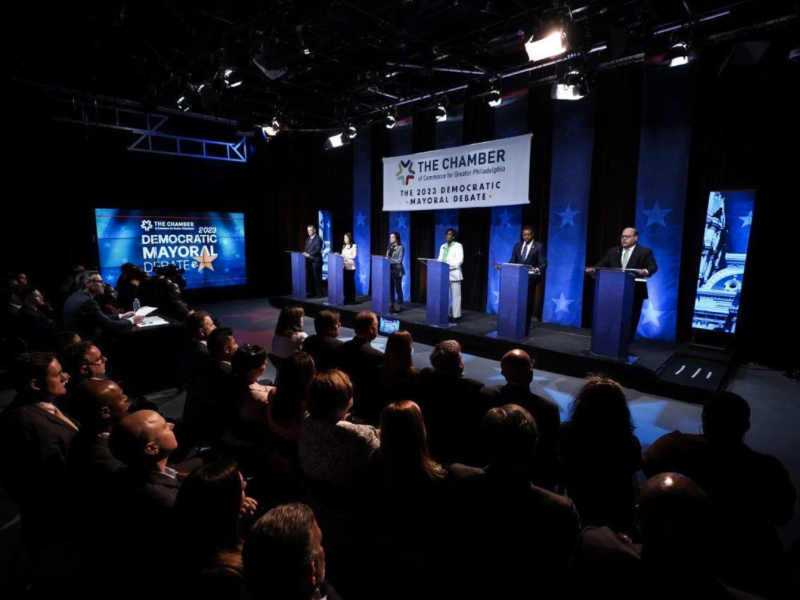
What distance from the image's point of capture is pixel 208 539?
1.04 m

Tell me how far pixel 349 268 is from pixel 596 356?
4.71m

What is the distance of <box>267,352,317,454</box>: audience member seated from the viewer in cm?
196

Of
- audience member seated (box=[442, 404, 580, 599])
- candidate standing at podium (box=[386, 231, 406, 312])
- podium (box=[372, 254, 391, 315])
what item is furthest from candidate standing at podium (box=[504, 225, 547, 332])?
audience member seated (box=[442, 404, 580, 599])


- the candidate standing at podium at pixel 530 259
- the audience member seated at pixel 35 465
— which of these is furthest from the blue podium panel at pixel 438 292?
the audience member seated at pixel 35 465

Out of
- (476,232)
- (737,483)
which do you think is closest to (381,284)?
(476,232)

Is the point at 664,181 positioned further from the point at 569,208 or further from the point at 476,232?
the point at 476,232

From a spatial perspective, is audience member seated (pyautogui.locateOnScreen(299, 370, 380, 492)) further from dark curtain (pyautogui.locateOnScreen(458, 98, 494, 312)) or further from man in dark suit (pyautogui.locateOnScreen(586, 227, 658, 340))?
dark curtain (pyautogui.locateOnScreen(458, 98, 494, 312))

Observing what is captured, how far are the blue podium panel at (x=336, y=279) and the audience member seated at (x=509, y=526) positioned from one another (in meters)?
6.41

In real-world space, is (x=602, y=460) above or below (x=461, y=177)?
below

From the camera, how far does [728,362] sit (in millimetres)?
4594

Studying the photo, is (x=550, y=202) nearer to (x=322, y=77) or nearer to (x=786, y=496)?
(x=322, y=77)

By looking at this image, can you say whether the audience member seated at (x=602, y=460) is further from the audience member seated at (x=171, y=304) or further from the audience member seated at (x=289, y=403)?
the audience member seated at (x=171, y=304)

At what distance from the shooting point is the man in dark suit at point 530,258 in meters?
5.53

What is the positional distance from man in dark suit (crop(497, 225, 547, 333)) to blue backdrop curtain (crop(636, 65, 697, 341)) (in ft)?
4.55
